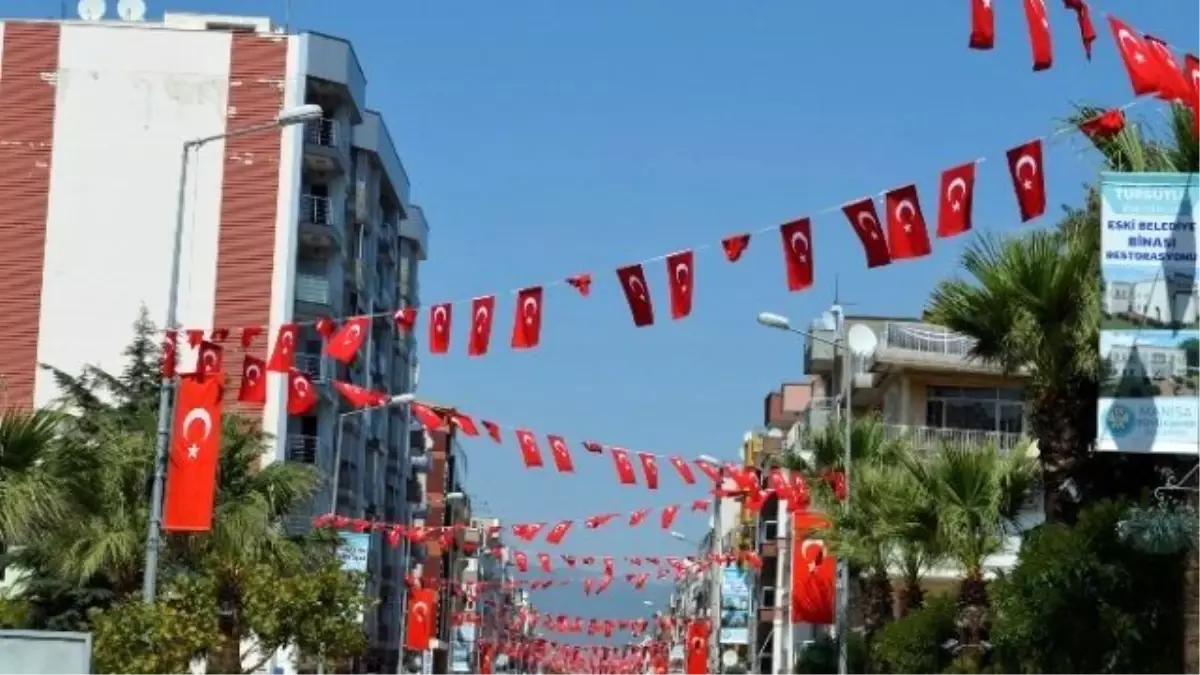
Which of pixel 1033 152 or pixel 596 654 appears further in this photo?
pixel 596 654

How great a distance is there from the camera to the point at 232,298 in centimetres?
5950

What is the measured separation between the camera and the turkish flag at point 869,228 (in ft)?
67.5

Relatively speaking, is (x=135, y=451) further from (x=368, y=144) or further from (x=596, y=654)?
(x=596, y=654)

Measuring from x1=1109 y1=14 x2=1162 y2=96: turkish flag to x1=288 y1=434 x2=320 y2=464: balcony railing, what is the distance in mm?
47475

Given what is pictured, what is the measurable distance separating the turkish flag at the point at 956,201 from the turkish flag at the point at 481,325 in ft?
23.2

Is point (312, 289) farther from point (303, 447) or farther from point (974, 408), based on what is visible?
point (974, 408)

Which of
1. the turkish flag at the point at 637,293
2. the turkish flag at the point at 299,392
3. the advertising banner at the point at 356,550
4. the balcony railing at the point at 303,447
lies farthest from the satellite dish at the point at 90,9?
the turkish flag at the point at 637,293

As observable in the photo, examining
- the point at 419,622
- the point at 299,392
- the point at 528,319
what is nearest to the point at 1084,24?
the point at 528,319

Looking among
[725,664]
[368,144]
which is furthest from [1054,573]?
[725,664]

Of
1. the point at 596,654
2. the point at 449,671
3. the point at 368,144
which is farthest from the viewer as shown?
the point at 449,671

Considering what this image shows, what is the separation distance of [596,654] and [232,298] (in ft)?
169

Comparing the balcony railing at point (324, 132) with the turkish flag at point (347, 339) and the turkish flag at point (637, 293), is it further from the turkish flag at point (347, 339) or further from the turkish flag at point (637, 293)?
the turkish flag at point (637, 293)

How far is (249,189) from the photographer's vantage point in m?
59.9

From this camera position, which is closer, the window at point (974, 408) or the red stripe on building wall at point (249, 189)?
the window at point (974, 408)
